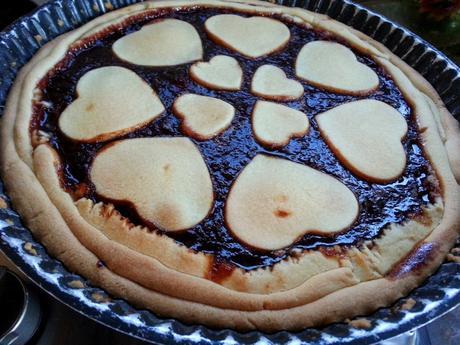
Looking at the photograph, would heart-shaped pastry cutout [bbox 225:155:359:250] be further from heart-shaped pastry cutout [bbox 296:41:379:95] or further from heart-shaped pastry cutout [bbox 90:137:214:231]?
heart-shaped pastry cutout [bbox 296:41:379:95]

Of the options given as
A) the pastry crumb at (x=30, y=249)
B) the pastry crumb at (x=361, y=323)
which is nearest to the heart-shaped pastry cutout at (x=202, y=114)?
the pastry crumb at (x=30, y=249)

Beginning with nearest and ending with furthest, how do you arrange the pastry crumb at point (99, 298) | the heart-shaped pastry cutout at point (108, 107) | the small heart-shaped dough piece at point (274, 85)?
the pastry crumb at point (99, 298)
the heart-shaped pastry cutout at point (108, 107)
the small heart-shaped dough piece at point (274, 85)

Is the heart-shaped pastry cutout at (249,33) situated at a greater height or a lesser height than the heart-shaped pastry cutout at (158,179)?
greater

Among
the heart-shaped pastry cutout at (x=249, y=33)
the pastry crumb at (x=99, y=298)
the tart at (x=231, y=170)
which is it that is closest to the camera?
the pastry crumb at (x=99, y=298)

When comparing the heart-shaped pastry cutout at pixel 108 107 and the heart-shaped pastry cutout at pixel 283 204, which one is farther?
the heart-shaped pastry cutout at pixel 108 107

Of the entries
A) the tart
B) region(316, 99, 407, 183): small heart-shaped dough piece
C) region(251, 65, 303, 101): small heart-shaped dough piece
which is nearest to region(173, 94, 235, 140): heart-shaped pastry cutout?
the tart

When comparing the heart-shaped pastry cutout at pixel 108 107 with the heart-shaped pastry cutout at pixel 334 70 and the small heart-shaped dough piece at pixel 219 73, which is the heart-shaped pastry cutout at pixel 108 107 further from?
the heart-shaped pastry cutout at pixel 334 70

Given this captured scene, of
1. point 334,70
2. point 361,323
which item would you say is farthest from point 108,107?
point 361,323

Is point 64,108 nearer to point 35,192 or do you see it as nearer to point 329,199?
point 35,192
